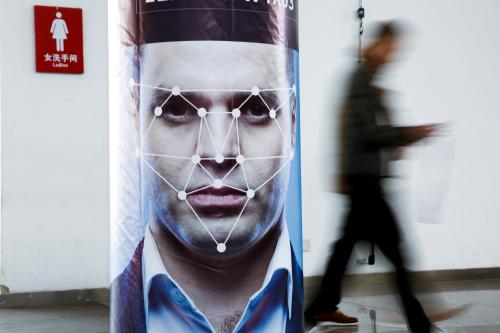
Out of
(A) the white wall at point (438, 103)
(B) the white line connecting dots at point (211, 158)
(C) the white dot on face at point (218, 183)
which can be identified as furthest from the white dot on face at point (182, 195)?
(A) the white wall at point (438, 103)

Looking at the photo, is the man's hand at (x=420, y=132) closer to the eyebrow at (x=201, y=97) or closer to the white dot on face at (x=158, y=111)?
the eyebrow at (x=201, y=97)

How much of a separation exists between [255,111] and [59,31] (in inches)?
168

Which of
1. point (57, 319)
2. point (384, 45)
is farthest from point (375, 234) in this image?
point (57, 319)

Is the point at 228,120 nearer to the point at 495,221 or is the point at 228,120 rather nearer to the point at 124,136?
the point at 124,136

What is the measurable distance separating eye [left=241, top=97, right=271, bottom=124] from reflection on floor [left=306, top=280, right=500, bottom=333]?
222 cm

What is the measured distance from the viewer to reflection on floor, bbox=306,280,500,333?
221 inches

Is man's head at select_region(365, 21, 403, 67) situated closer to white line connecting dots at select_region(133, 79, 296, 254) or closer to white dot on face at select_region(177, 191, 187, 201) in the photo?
white line connecting dots at select_region(133, 79, 296, 254)

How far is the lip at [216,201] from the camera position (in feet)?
9.98

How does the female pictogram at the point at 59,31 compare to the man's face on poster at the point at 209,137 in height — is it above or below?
above

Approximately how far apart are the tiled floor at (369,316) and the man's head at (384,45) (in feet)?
4.74

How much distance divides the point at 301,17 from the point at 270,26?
185 inches

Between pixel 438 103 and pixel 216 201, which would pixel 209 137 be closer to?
pixel 216 201

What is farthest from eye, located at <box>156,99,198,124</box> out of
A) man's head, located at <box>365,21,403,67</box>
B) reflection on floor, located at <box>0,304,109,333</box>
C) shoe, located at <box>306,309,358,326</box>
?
reflection on floor, located at <box>0,304,109,333</box>

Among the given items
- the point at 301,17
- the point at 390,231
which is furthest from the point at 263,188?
the point at 301,17
